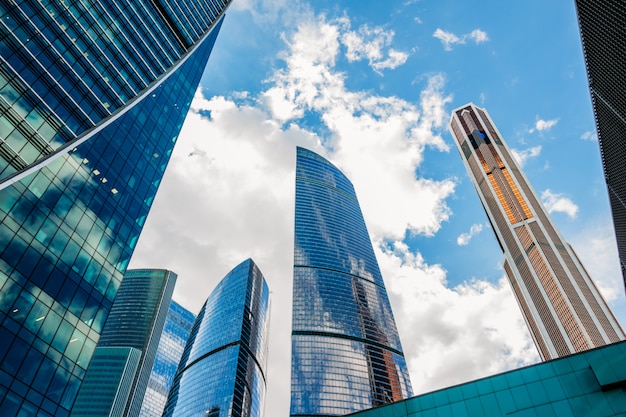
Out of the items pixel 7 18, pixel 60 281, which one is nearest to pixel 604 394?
pixel 60 281

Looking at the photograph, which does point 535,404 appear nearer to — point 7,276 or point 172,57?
point 7,276

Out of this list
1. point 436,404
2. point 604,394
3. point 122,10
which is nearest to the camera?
point 604,394

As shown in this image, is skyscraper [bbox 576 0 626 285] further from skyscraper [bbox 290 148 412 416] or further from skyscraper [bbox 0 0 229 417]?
skyscraper [bbox 290 148 412 416]

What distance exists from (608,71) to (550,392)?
74926mm

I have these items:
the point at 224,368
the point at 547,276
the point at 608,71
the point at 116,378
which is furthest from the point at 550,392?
the point at 116,378

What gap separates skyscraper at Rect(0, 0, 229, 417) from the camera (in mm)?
37125

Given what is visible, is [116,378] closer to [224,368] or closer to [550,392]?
[224,368]

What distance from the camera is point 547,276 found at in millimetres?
167000

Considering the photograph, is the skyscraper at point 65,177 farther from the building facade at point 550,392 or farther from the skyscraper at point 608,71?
the skyscraper at point 608,71

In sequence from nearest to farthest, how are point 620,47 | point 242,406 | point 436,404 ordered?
1. point 436,404
2. point 620,47
3. point 242,406

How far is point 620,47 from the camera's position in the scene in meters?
73.0

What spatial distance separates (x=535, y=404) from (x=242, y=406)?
148 m

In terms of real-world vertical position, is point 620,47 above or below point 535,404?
above

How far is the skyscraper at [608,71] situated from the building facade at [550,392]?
63.6m
